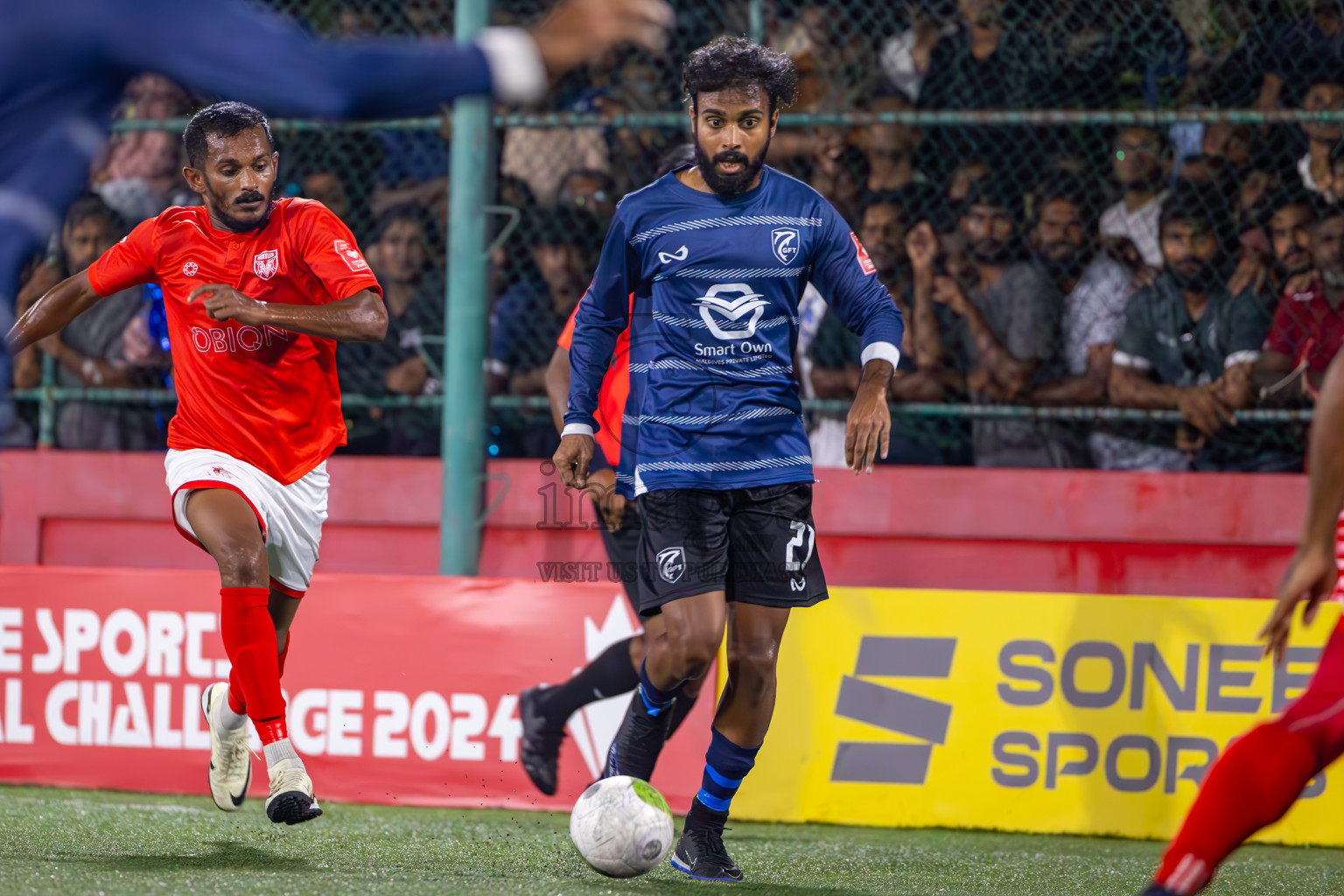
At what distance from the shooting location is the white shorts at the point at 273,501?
4617 mm

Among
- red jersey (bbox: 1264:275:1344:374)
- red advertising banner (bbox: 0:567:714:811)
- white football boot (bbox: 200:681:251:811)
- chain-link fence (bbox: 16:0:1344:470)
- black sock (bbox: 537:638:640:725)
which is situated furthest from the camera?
chain-link fence (bbox: 16:0:1344:470)

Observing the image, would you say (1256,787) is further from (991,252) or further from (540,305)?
(540,305)

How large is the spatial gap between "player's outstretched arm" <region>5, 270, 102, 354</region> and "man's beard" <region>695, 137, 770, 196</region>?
191 cm

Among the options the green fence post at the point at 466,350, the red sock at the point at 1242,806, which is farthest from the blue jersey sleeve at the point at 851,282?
the green fence post at the point at 466,350

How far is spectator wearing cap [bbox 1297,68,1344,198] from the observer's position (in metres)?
6.61

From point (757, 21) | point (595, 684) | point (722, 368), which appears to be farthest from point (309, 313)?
point (757, 21)

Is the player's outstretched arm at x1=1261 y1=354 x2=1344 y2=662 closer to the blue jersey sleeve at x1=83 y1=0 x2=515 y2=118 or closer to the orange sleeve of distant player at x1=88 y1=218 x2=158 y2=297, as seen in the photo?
the blue jersey sleeve at x1=83 y1=0 x2=515 y2=118

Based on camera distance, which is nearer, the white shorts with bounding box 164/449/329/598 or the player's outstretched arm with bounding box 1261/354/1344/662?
the player's outstretched arm with bounding box 1261/354/1344/662

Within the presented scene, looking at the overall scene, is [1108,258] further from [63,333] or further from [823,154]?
[63,333]

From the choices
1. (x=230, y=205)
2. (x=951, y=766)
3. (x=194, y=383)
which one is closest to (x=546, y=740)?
(x=951, y=766)

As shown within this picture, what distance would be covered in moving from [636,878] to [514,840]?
3.04 ft

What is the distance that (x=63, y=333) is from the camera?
25.4ft

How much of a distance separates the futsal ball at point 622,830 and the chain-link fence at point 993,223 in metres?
3.14

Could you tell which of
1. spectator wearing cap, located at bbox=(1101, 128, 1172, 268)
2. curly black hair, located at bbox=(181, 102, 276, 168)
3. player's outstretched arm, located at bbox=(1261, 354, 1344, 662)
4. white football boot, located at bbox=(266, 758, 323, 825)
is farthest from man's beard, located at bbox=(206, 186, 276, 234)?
spectator wearing cap, located at bbox=(1101, 128, 1172, 268)
